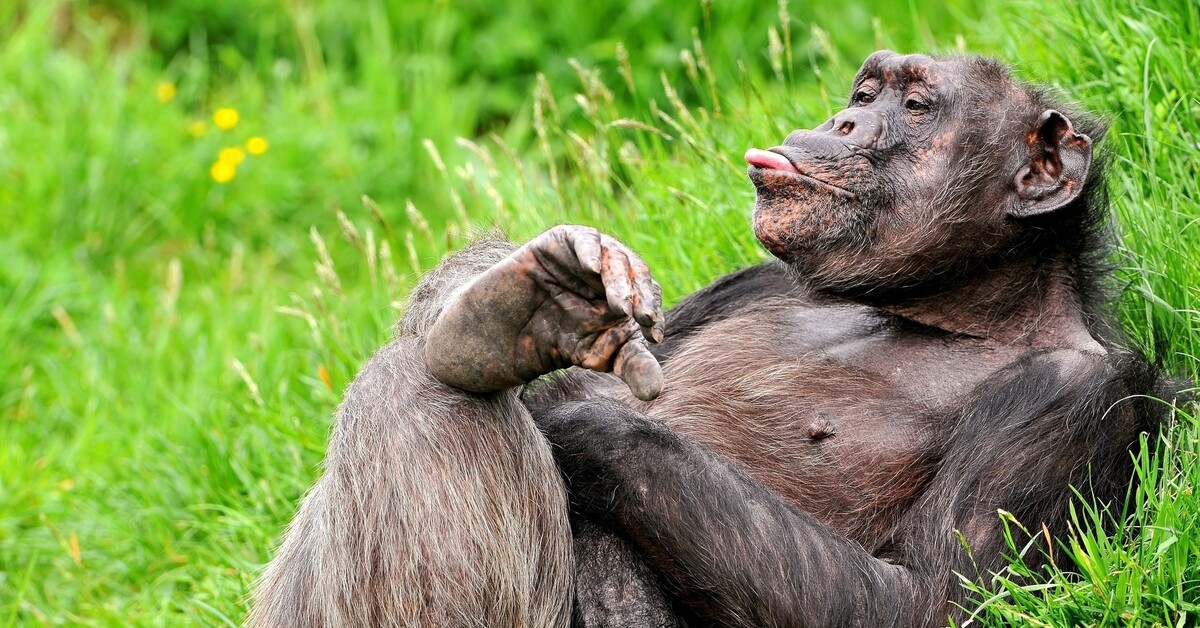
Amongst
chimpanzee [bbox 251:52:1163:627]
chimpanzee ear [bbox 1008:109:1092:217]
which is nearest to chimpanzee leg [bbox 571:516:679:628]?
chimpanzee [bbox 251:52:1163:627]

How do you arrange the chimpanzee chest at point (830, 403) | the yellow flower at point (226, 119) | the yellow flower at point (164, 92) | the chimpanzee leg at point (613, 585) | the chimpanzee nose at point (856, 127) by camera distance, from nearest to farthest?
the chimpanzee leg at point (613, 585) → the chimpanzee chest at point (830, 403) → the chimpanzee nose at point (856, 127) → the yellow flower at point (226, 119) → the yellow flower at point (164, 92)

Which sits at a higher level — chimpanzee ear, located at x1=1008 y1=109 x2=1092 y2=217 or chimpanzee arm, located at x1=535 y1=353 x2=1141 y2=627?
chimpanzee ear, located at x1=1008 y1=109 x2=1092 y2=217

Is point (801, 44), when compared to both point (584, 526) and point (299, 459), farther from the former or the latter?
point (584, 526)

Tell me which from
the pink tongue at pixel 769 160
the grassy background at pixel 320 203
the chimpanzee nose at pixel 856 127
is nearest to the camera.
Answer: the pink tongue at pixel 769 160

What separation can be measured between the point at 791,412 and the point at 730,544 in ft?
2.14

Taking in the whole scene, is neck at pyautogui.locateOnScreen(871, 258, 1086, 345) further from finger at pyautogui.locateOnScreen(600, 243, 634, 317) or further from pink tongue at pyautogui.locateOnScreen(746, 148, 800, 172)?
finger at pyautogui.locateOnScreen(600, 243, 634, 317)

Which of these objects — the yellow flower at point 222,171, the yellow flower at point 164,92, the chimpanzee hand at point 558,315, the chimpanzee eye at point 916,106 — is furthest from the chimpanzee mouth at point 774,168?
the yellow flower at point 164,92

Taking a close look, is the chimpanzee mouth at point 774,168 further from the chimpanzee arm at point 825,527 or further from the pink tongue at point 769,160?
the chimpanzee arm at point 825,527

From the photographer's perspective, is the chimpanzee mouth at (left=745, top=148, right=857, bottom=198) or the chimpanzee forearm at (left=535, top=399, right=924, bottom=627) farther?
the chimpanzee mouth at (left=745, top=148, right=857, bottom=198)

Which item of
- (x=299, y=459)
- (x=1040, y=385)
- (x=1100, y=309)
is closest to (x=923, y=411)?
(x=1040, y=385)

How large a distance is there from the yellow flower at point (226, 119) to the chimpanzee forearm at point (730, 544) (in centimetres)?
517

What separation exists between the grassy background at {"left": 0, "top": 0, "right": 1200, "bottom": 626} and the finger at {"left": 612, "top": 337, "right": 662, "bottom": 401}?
0.91 meters

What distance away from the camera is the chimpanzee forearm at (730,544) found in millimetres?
3613

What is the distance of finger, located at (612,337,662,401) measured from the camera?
3305 millimetres
